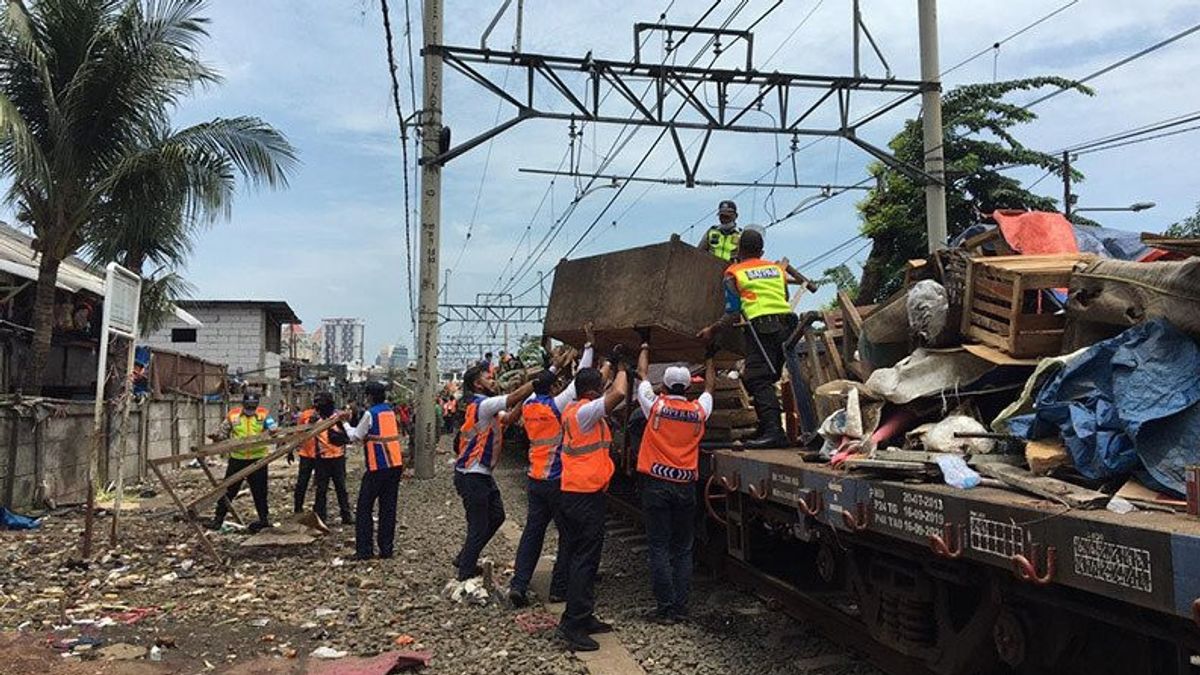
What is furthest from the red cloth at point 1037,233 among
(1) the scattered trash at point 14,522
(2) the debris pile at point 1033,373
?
(1) the scattered trash at point 14,522

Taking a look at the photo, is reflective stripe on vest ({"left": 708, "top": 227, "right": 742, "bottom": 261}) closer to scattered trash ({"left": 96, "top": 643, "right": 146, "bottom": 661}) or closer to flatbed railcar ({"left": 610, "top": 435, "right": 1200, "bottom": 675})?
flatbed railcar ({"left": 610, "top": 435, "right": 1200, "bottom": 675})

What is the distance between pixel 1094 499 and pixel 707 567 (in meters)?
5.10

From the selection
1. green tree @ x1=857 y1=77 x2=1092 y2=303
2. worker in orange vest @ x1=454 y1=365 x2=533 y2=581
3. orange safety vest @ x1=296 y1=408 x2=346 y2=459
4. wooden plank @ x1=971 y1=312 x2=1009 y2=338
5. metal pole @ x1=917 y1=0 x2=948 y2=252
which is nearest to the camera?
wooden plank @ x1=971 y1=312 x2=1009 y2=338

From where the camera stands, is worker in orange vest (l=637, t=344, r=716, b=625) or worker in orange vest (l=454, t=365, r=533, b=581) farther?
worker in orange vest (l=454, t=365, r=533, b=581)

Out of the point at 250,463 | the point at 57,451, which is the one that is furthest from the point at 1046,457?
the point at 57,451

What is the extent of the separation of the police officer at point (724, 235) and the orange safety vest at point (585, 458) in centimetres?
265

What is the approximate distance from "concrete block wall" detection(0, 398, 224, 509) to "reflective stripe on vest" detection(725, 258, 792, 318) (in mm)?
5789

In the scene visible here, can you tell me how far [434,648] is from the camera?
5.91 metres

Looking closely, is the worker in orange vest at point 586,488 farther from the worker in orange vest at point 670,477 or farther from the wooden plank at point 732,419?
the wooden plank at point 732,419

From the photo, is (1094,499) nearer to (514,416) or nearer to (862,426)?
(862,426)

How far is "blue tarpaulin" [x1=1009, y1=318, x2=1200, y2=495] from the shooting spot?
3217 mm

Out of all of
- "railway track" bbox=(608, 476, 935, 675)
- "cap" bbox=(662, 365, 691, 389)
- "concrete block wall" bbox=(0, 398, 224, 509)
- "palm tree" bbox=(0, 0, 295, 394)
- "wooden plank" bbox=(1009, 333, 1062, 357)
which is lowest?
→ "railway track" bbox=(608, 476, 935, 675)

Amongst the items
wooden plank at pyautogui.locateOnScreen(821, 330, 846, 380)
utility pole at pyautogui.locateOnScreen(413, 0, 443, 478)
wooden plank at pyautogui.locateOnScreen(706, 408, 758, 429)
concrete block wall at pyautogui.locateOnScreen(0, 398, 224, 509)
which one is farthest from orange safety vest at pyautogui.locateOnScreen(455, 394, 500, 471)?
utility pole at pyautogui.locateOnScreen(413, 0, 443, 478)

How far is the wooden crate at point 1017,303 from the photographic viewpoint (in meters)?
4.43
